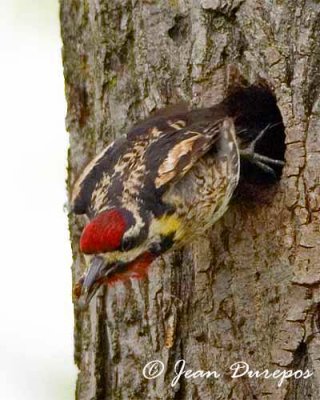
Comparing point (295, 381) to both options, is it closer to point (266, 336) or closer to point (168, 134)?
point (266, 336)

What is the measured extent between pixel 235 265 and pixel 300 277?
0.40 metres

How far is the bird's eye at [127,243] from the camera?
5176mm

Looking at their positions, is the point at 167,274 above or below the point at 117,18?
below

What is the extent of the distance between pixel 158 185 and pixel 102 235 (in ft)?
1.59

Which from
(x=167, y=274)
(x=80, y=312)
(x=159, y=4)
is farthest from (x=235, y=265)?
(x=159, y=4)

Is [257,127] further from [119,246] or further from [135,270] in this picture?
[119,246]

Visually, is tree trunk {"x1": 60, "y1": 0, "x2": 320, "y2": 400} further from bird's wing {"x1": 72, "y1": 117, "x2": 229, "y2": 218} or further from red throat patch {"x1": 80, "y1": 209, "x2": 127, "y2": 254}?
red throat patch {"x1": 80, "y1": 209, "x2": 127, "y2": 254}

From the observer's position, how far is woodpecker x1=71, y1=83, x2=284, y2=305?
5207mm

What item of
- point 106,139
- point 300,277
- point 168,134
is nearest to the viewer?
point 300,277

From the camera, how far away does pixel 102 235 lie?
5.09m

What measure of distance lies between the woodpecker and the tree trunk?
16 centimetres

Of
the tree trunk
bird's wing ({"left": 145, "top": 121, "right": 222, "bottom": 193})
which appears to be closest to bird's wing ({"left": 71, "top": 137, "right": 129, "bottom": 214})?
bird's wing ({"left": 145, "top": 121, "right": 222, "bottom": 193})

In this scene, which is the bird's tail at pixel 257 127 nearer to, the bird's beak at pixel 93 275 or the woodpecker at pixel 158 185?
the woodpecker at pixel 158 185

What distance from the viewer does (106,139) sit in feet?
19.8
